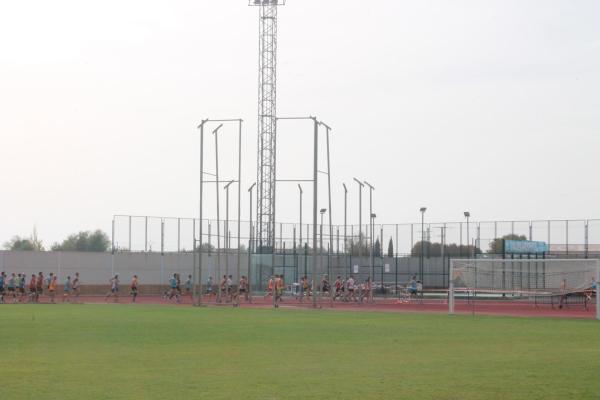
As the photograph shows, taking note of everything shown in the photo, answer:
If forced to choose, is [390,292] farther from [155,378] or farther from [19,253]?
[155,378]

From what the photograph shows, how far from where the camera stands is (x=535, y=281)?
163 feet

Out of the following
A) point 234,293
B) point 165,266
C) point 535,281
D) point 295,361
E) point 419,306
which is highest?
point 165,266

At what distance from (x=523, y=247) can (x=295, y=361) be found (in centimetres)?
4600

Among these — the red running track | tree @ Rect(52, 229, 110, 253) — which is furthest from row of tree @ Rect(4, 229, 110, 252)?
the red running track

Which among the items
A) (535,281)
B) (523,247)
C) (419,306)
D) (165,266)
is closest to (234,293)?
(419,306)

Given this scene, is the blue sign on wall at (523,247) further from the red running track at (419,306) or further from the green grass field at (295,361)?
the green grass field at (295,361)

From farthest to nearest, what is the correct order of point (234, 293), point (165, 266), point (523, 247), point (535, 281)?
point (165, 266) → point (523, 247) → point (234, 293) → point (535, 281)

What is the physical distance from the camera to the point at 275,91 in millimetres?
82375

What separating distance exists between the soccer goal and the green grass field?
11328 mm

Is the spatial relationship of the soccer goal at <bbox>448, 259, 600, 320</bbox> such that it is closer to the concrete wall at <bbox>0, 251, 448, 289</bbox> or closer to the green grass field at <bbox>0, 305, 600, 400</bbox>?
the green grass field at <bbox>0, 305, 600, 400</bbox>

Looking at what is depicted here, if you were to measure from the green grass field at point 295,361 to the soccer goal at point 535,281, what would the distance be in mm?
11328

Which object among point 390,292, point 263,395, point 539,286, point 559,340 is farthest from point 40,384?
point 390,292

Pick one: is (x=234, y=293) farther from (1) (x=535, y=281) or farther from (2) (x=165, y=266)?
(1) (x=535, y=281)

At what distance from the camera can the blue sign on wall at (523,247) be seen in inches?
2367
